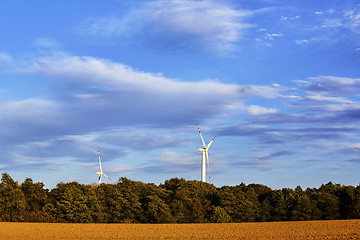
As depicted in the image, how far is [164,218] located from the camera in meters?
79.0

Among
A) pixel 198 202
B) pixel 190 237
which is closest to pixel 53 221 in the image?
pixel 198 202

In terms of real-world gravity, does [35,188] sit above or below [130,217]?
above

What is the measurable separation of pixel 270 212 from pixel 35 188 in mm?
47004

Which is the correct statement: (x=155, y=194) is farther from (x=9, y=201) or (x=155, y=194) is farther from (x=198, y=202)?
(x=9, y=201)

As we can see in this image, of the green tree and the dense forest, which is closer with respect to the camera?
the dense forest

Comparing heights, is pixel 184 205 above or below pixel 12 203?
below

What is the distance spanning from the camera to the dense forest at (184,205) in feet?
262

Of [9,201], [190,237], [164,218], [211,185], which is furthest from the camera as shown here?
[211,185]

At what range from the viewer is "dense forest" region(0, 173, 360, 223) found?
79.8m

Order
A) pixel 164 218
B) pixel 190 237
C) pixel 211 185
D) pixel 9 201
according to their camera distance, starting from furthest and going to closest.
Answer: pixel 211 185 < pixel 9 201 < pixel 164 218 < pixel 190 237

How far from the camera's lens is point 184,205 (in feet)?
263

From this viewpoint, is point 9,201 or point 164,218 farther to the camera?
point 9,201

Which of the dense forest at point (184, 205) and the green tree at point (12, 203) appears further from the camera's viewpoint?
the green tree at point (12, 203)

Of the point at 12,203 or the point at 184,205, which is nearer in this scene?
the point at 184,205
